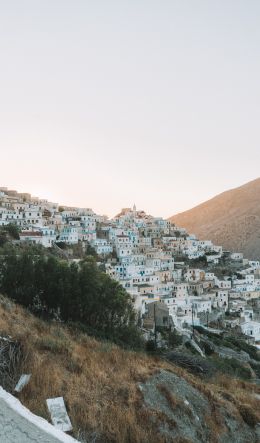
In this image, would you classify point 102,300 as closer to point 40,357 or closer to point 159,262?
point 40,357

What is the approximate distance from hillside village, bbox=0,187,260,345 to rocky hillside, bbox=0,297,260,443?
2362 cm

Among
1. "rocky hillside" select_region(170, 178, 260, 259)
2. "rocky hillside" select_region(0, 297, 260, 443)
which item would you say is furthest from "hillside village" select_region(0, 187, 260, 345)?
"rocky hillside" select_region(170, 178, 260, 259)

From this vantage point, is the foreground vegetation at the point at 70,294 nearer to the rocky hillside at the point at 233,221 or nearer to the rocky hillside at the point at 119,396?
the rocky hillside at the point at 119,396

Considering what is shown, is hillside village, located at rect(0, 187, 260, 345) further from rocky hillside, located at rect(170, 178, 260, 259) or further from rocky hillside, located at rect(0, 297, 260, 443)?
rocky hillside, located at rect(170, 178, 260, 259)

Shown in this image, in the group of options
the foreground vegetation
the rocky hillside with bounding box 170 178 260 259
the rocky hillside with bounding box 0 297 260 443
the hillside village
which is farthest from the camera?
the rocky hillside with bounding box 170 178 260 259

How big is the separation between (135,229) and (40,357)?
61832 mm

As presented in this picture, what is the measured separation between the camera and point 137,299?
Result: 3497 cm

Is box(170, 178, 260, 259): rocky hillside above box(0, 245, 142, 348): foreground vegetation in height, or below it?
above

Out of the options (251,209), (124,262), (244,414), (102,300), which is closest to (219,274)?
(124,262)

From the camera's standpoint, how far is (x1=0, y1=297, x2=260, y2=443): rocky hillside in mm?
5047

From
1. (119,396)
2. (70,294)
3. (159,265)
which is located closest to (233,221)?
(159,265)

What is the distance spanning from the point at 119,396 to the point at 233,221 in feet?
510

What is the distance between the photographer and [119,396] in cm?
591

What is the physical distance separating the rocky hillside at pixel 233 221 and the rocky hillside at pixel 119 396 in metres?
114
